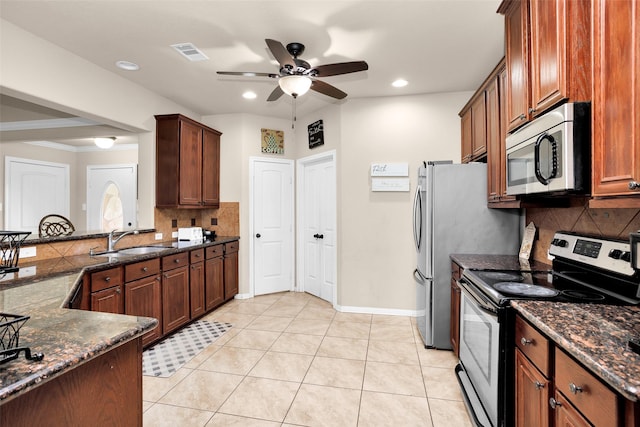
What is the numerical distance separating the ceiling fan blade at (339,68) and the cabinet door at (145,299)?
7.82 ft

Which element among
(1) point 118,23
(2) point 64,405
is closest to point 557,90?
(2) point 64,405

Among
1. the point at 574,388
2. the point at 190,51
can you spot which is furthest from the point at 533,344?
the point at 190,51

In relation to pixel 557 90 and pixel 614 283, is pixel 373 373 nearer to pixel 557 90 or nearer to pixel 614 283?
pixel 614 283

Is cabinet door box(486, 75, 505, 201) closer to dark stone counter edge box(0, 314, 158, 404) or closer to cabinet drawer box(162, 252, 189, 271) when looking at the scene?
dark stone counter edge box(0, 314, 158, 404)

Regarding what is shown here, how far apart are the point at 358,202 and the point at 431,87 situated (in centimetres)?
158

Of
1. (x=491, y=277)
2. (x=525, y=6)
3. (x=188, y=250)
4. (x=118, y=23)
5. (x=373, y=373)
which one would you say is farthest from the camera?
(x=188, y=250)

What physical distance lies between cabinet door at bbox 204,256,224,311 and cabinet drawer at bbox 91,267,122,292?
4.28ft

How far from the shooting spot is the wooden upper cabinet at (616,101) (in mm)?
1143

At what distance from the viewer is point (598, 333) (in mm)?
1127

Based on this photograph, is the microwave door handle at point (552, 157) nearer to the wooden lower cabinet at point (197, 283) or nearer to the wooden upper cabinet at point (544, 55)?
the wooden upper cabinet at point (544, 55)

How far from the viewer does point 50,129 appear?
474 centimetres

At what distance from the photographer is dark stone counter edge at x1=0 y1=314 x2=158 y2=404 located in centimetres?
73

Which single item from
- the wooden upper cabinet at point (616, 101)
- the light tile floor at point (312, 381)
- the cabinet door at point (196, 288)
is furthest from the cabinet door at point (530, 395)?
the cabinet door at point (196, 288)

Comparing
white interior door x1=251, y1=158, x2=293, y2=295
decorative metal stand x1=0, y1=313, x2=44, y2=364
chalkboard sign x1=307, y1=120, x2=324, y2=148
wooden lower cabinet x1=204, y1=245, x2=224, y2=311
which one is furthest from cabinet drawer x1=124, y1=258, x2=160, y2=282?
chalkboard sign x1=307, y1=120, x2=324, y2=148
